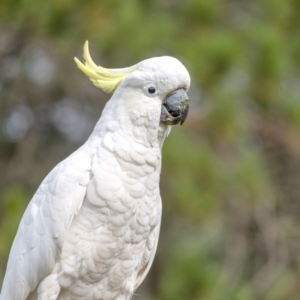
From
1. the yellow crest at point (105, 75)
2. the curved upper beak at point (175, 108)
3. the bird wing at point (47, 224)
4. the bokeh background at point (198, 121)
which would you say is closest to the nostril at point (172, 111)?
the curved upper beak at point (175, 108)

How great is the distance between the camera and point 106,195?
241cm

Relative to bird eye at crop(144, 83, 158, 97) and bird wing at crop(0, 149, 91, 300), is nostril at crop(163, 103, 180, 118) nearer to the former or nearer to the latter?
bird eye at crop(144, 83, 158, 97)

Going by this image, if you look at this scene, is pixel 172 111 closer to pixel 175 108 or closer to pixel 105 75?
pixel 175 108

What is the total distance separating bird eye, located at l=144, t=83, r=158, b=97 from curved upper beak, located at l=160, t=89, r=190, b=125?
46 millimetres

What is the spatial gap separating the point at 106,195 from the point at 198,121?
2.72 metres

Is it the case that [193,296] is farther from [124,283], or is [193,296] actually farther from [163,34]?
[124,283]

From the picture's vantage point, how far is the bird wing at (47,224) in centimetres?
242

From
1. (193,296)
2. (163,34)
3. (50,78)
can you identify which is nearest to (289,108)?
(163,34)

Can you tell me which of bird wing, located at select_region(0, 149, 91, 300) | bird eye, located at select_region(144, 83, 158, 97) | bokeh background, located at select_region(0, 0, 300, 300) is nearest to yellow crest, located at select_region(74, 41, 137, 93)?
bird eye, located at select_region(144, 83, 158, 97)

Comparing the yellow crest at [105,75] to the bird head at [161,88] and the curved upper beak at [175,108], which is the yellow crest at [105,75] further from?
the curved upper beak at [175,108]

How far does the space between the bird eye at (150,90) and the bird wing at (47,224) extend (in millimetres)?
298

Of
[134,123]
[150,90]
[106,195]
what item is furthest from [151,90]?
[106,195]

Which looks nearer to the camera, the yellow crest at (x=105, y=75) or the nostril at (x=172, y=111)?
the nostril at (x=172, y=111)

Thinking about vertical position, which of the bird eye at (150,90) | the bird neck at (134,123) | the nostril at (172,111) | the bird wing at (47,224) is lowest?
the bird wing at (47,224)
